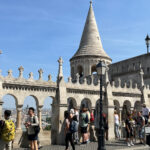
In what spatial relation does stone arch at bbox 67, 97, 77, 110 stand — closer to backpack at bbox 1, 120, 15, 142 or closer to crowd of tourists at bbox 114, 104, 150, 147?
crowd of tourists at bbox 114, 104, 150, 147

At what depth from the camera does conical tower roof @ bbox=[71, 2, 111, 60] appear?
36.4 metres

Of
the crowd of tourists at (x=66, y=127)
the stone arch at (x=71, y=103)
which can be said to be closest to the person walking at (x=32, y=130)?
the crowd of tourists at (x=66, y=127)

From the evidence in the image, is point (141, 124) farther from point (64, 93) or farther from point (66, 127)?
point (66, 127)

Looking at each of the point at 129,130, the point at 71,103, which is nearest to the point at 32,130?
the point at 129,130

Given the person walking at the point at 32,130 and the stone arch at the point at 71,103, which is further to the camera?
the stone arch at the point at 71,103

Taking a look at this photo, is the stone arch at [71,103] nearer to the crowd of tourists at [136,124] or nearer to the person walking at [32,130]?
the crowd of tourists at [136,124]

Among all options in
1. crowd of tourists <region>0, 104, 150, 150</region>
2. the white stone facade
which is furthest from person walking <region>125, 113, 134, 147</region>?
the white stone facade

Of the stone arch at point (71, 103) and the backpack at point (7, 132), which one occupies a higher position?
the stone arch at point (71, 103)

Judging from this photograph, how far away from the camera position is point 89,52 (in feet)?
119

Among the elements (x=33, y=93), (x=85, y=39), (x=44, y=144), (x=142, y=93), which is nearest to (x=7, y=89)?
(x=33, y=93)

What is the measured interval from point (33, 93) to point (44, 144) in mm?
4992

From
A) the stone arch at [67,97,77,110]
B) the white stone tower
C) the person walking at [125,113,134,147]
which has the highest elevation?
the white stone tower

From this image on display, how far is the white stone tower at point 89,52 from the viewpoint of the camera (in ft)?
117

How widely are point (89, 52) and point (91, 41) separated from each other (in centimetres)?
225
